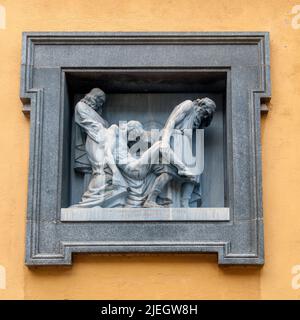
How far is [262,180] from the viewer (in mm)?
8469

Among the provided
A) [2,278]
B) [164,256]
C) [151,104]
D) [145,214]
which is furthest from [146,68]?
[2,278]

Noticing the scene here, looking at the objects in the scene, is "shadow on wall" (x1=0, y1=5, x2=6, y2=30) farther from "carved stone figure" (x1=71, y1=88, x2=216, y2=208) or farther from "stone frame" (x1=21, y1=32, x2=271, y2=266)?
→ "carved stone figure" (x1=71, y1=88, x2=216, y2=208)

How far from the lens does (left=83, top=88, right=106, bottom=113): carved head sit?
8.88m

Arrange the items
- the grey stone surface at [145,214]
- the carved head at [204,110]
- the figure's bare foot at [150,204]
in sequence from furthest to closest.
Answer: the carved head at [204,110] → the figure's bare foot at [150,204] → the grey stone surface at [145,214]

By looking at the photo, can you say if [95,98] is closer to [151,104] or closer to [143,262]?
[151,104]

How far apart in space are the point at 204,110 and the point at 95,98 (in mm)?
1077

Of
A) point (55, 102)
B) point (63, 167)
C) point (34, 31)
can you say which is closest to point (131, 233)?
point (63, 167)

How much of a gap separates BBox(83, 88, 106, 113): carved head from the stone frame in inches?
11.1

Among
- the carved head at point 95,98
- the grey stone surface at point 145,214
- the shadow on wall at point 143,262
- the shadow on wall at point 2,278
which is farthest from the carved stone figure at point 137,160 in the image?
the shadow on wall at point 2,278

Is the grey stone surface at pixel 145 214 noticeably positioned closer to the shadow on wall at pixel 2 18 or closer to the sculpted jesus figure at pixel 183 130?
the sculpted jesus figure at pixel 183 130

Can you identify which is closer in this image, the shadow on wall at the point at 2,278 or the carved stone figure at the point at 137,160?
the shadow on wall at the point at 2,278

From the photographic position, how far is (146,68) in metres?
8.77

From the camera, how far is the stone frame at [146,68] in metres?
8.25

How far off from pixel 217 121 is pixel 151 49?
3.27ft
